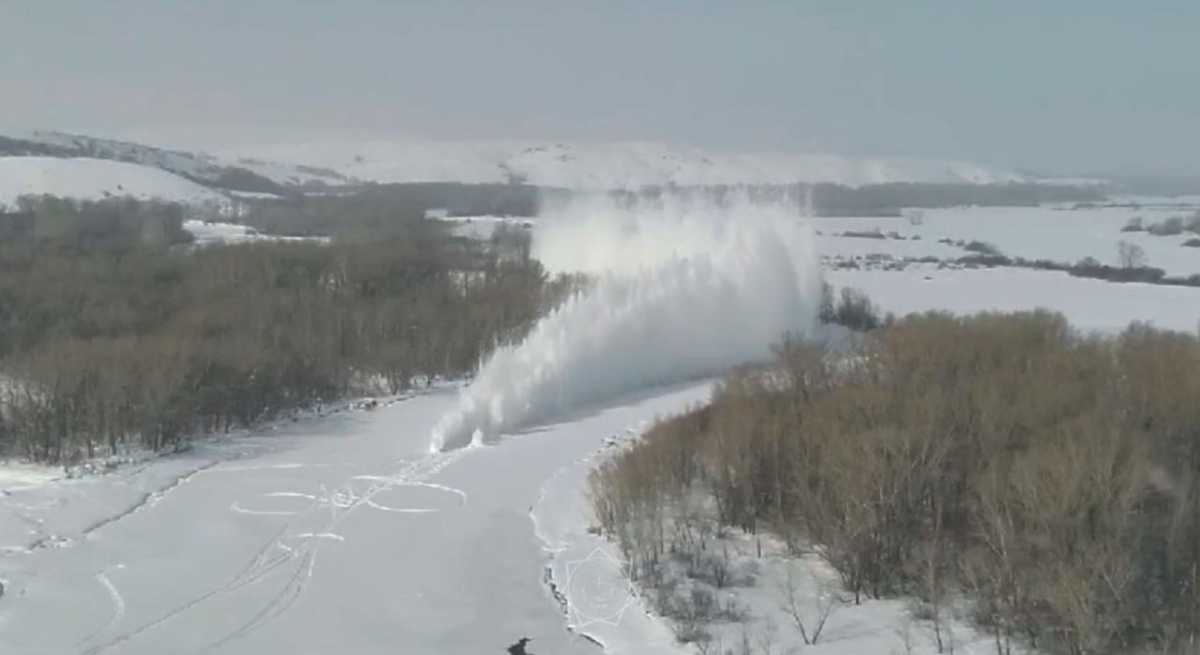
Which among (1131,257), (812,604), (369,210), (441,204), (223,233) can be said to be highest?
(369,210)

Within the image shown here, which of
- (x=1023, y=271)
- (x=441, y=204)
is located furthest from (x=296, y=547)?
(x=441, y=204)

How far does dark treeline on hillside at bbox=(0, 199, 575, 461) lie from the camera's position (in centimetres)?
3178

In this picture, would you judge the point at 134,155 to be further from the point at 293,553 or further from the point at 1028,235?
the point at 293,553

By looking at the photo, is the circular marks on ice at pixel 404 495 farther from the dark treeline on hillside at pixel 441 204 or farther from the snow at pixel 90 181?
the snow at pixel 90 181

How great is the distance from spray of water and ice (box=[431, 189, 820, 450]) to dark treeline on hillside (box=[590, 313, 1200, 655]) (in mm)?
9513

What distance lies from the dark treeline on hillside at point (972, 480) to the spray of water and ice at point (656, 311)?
9.51 m

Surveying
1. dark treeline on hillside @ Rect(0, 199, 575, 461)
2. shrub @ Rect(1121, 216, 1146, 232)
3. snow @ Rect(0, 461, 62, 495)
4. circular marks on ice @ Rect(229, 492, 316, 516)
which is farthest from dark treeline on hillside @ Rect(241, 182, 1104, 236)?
snow @ Rect(0, 461, 62, 495)

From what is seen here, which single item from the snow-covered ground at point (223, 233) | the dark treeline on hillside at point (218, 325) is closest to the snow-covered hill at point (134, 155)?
the snow-covered ground at point (223, 233)

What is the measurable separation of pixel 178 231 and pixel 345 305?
39210 mm

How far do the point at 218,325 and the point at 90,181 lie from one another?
94.6 meters

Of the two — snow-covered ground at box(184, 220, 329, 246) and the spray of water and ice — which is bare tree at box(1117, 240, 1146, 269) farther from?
snow-covered ground at box(184, 220, 329, 246)

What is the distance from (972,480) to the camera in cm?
2005

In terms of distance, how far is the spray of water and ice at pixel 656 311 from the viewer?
35.9m

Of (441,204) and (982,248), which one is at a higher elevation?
(441,204)
